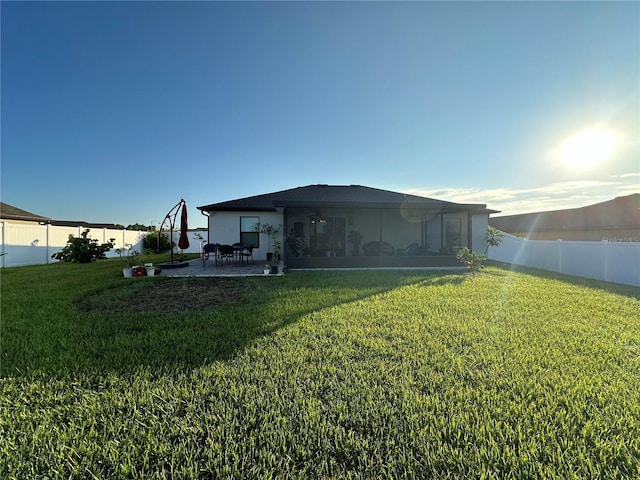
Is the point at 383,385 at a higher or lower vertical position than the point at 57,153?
lower

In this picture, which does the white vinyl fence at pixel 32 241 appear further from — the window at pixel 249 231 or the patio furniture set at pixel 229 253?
the window at pixel 249 231

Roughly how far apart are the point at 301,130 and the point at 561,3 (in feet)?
29.6

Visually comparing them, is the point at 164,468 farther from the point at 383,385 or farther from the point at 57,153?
the point at 57,153

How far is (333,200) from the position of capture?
14250 millimetres

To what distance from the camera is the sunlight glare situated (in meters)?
9.08

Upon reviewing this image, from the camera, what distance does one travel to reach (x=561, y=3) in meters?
7.27

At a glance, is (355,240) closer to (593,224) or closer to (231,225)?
(231,225)

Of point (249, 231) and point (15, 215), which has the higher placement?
point (15, 215)

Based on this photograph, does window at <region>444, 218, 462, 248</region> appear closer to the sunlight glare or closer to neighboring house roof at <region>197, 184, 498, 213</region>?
neighboring house roof at <region>197, 184, 498, 213</region>

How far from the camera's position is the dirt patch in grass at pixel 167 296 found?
5441mm

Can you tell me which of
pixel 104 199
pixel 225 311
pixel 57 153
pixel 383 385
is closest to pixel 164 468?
pixel 383 385

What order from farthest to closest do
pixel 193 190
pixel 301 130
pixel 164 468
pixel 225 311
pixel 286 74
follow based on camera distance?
1. pixel 193 190
2. pixel 301 130
3. pixel 286 74
4. pixel 225 311
5. pixel 164 468

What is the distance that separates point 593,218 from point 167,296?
26623 millimetres

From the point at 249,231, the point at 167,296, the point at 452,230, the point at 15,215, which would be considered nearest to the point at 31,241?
the point at 15,215
